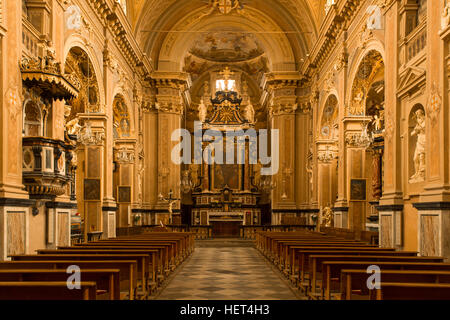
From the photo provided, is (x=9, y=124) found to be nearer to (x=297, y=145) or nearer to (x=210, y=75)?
(x=297, y=145)

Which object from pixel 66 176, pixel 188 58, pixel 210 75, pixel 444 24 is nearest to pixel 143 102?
pixel 188 58

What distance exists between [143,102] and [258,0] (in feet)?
25.2

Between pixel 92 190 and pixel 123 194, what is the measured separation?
5361 mm

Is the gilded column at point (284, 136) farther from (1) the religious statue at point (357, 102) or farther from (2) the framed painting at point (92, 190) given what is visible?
(2) the framed painting at point (92, 190)

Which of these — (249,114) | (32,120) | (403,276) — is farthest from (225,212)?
(403,276)

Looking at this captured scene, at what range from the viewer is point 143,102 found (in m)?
A: 24.5

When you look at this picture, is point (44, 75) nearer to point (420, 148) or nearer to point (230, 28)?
point (420, 148)

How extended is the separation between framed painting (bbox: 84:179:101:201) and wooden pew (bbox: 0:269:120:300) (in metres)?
10.3

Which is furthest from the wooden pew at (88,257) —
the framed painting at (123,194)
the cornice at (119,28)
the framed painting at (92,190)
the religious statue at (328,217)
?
the framed painting at (123,194)

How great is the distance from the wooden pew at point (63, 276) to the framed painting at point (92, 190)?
33.9 feet

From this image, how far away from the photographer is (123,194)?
2084 centimetres

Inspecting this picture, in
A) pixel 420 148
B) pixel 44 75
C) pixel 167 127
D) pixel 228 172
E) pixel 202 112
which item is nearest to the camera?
pixel 44 75

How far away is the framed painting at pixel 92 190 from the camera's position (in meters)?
15.5

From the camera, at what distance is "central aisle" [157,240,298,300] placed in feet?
25.3
